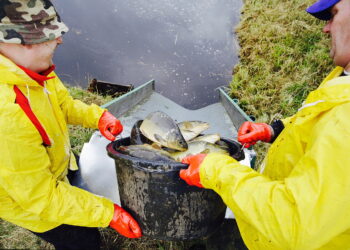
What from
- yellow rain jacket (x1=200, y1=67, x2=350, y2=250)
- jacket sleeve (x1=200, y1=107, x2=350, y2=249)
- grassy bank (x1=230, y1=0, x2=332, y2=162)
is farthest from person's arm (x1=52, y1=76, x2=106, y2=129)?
grassy bank (x1=230, y1=0, x2=332, y2=162)

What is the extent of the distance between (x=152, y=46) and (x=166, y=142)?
15.0 ft

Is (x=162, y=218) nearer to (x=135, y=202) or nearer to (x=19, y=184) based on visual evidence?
(x=135, y=202)

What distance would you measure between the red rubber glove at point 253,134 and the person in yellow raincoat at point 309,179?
0.58 m

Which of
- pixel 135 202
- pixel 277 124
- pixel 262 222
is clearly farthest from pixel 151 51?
pixel 262 222

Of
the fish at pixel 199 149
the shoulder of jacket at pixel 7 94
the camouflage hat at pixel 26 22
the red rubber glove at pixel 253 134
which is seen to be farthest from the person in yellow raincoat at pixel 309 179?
the camouflage hat at pixel 26 22

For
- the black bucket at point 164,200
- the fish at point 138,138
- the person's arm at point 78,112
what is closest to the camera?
the black bucket at point 164,200

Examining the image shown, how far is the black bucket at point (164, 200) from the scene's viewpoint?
5.24ft

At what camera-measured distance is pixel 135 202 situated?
1.82 meters

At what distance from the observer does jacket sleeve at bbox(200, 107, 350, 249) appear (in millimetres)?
1021

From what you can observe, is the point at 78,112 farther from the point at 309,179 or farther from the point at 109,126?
the point at 309,179

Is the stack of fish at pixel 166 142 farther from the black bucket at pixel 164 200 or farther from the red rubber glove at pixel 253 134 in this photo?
the red rubber glove at pixel 253 134

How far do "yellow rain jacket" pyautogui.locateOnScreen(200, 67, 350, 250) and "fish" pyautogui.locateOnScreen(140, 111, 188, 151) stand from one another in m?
0.53

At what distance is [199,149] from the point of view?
1.86 m

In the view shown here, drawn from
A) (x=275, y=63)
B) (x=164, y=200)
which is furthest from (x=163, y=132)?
(x=275, y=63)
